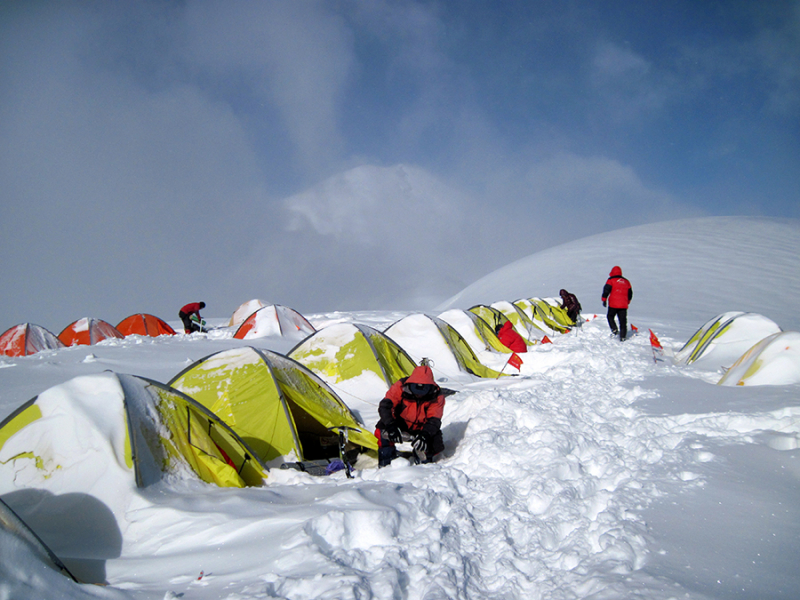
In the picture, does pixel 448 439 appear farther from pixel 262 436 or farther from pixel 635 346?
pixel 635 346

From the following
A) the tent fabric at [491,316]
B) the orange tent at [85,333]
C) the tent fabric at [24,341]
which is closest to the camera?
the tent fabric at [24,341]

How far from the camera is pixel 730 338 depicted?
8.54m

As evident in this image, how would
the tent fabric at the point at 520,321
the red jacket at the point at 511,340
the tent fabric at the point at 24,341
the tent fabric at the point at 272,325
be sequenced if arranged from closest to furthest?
the red jacket at the point at 511,340
the tent fabric at the point at 24,341
the tent fabric at the point at 272,325
the tent fabric at the point at 520,321

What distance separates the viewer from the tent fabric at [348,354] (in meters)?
→ 7.49

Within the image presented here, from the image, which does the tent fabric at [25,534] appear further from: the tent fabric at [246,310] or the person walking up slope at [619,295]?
the tent fabric at [246,310]

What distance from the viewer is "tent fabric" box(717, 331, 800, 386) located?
18.0 ft

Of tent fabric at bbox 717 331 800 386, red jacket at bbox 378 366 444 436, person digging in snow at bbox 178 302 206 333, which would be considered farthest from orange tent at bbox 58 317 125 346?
tent fabric at bbox 717 331 800 386

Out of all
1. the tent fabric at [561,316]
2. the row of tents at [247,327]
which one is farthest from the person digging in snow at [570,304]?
the row of tents at [247,327]

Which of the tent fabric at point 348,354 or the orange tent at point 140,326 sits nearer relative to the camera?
the tent fabric at point 348,354

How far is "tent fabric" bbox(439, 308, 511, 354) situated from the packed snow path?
708 cm

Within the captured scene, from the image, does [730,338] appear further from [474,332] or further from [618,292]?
[474,332]

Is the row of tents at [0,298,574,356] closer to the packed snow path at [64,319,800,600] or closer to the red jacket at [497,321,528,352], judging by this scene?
the red jacket at [497,321,528,352]

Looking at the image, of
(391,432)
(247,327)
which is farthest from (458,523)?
(247,327)

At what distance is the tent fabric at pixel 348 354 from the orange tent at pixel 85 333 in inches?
428
